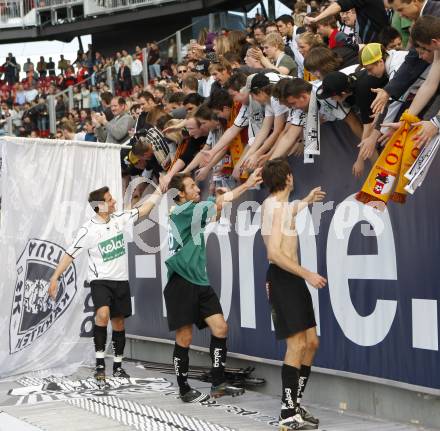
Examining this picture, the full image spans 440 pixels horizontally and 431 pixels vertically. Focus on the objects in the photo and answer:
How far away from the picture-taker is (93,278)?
33.8ft

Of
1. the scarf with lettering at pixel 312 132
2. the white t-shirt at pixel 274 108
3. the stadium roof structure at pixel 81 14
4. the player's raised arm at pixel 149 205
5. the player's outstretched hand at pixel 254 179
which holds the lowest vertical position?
the player's raised arm at pixel 149 205

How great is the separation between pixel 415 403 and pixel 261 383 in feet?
7.92

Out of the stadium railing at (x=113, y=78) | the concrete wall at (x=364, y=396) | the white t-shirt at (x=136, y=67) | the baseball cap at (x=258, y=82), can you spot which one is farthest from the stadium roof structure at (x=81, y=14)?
the concrete wall at (x=364, y=396)

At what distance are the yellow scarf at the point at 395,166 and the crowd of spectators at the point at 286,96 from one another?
193 millimetres

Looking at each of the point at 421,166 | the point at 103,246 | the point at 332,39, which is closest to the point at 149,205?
the point at 103,246

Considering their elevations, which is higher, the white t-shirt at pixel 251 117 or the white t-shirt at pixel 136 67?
the white t-shirt at pixel 136 67

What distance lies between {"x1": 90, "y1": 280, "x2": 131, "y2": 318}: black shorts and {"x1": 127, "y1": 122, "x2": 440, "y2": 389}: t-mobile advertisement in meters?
1.11

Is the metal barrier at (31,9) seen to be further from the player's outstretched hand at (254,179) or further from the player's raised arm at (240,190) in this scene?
the player's outstretched hand at (254,179)

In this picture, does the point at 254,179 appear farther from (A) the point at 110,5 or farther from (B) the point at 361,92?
(A) the point at 110,5

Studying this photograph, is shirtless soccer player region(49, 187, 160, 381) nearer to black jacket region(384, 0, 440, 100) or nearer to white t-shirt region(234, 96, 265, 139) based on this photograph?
white t-shirt region(234, 96, 265, 139)

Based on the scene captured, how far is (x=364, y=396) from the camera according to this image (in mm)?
7547

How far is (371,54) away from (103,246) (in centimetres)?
446

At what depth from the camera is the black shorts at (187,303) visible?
8.72 m

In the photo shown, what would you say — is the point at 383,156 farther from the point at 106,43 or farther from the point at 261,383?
the point at 106,43
